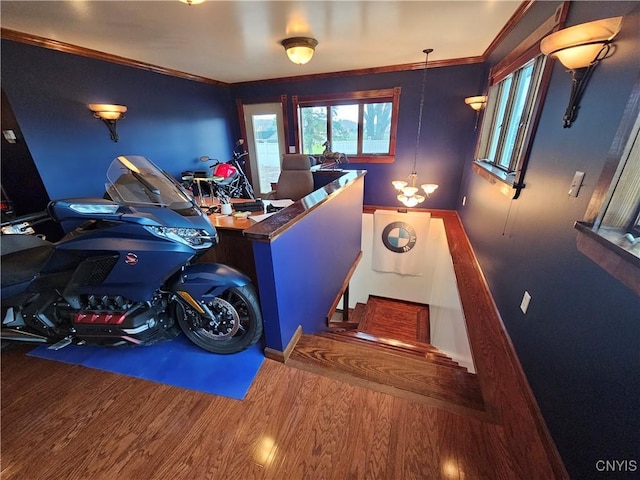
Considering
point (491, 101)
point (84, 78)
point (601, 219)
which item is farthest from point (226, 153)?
point (601, 219)

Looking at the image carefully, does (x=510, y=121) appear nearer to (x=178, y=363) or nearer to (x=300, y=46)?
(x=300, y=46)

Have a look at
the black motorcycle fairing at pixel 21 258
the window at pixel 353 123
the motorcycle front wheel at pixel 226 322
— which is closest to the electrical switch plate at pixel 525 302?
the motorcycle front wheel at pixel 226 322

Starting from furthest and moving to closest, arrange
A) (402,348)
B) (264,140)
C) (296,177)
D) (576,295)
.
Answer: (264,140) → (296,177) → (402,348) → (576,295)

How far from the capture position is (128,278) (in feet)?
4.42

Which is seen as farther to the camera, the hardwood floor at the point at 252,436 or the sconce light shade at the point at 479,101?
the sconce light shade at the point at 479,101

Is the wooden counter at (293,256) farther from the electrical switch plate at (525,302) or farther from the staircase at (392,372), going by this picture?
the electrical switch plate at (525,302)

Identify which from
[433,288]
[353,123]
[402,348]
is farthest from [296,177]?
[433,288]

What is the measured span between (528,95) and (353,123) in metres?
2.80

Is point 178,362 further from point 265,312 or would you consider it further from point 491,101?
point 491,101

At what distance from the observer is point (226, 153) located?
16.7ft

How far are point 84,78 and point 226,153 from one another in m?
2.36

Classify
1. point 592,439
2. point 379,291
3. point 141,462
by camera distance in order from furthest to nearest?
point 379,291 → point 141,462 → point 592,439

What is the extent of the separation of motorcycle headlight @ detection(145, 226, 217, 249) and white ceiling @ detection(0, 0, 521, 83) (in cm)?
180

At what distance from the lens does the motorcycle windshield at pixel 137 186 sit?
1.38 metres
